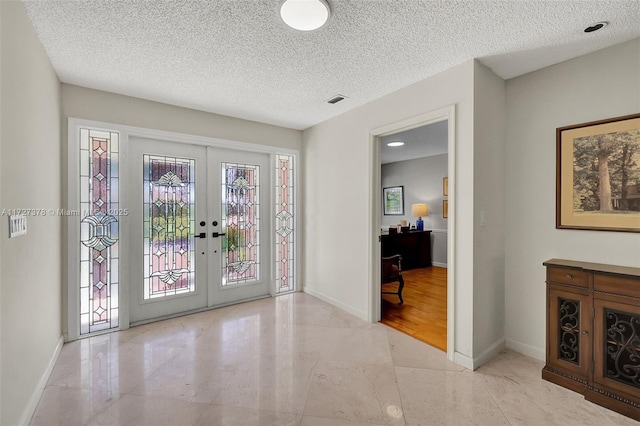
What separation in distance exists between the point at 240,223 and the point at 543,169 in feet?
11.2

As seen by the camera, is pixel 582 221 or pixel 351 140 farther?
pixel 351 140

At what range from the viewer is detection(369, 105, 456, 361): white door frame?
2.53 meters

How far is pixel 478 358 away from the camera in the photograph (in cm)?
244

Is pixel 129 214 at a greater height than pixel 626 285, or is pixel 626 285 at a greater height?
pixel 129 214

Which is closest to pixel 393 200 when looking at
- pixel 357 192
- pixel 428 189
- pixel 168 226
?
pixel 428 189

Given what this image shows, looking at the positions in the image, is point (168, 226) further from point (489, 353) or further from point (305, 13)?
point (489, 353)

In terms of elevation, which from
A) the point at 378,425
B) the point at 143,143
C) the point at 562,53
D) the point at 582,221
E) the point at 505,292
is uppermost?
the point at 562,53

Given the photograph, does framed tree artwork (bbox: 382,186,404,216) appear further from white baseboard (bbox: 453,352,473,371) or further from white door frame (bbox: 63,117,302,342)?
white baseboard (bbox: 453,352,473,371)

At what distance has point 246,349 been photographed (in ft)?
8.94

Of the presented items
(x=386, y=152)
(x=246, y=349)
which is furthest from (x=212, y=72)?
(x=386, y=152)

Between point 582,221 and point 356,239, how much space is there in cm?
208

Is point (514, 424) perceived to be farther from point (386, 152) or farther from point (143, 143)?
point (386, 152)

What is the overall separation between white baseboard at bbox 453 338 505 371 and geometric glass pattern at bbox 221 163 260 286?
2734mm

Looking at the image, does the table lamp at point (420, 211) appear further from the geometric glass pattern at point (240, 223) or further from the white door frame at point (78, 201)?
the white door frame at point (78, 201)
